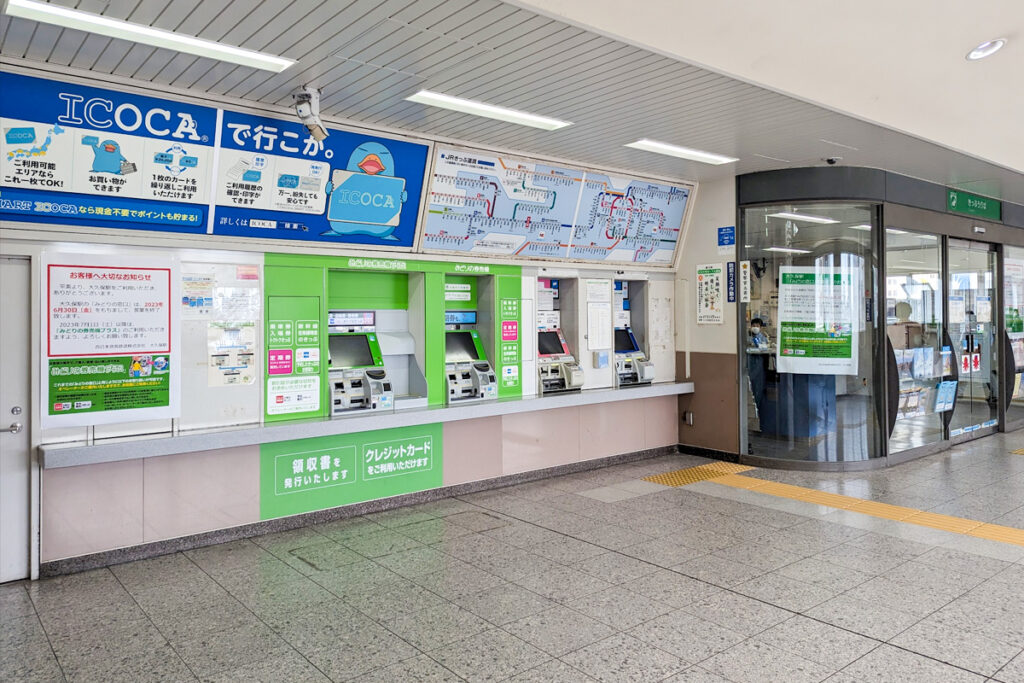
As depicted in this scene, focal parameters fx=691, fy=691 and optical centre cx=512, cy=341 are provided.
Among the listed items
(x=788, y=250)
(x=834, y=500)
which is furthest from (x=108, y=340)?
(x=788, y=250)

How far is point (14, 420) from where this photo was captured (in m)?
Result: 4.16

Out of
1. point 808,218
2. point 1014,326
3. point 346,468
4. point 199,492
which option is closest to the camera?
point 199,492

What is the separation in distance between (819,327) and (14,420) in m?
6.66

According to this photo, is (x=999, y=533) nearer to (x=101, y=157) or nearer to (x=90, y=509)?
(x=90, y=509)

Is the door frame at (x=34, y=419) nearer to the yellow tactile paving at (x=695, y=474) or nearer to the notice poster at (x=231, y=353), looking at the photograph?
the notice poster at (x=231, y=353)

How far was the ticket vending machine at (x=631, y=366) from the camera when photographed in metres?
7.45

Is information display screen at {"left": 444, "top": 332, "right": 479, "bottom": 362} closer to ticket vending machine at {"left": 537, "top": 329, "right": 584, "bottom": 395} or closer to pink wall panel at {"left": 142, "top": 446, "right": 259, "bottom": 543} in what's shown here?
ticket vending machine at {"left": 537, "top": 329, "right": 584, "bottom": 395}

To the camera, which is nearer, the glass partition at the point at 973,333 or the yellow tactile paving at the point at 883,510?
the yellow tactile paving at the point at 883,510

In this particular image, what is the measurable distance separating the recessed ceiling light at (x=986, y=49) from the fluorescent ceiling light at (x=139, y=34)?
530 centimetres

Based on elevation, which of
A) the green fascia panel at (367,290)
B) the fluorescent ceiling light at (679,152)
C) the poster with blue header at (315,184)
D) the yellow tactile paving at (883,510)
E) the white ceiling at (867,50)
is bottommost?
the yellow tactile paving at (883,510)

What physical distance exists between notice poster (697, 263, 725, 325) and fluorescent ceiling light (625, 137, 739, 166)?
128cm

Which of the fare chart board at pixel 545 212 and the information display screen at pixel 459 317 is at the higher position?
the fare chart board at pixel 545 212

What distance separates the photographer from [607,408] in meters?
7.26

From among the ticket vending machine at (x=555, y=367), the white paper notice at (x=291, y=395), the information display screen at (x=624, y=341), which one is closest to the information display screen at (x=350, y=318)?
the white paper notice at (x=291, y=395)
